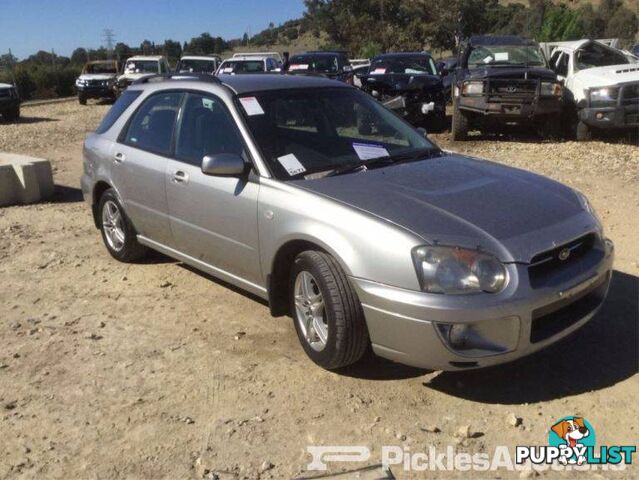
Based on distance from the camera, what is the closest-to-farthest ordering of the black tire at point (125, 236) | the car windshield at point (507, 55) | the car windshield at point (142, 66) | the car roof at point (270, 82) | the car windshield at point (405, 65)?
1. the car roof at point (270, 82)
2. the black tire at point (125, 236)
3. the car windshield at point (507, 55)
4. the car windshield at point (405, 65)
5. the car windshield at point (142, 66)

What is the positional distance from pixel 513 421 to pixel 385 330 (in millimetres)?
752

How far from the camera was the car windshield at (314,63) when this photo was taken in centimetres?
1614

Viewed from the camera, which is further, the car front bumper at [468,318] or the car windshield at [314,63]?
the car windshield at [314,63]

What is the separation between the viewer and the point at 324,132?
4.43 metres

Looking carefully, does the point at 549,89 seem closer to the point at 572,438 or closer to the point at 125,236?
the point at 125,236

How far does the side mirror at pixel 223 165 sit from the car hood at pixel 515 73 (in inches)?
328

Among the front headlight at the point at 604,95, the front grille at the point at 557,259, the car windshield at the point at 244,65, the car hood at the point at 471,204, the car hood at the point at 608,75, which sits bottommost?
the front grille at the point at 557,259

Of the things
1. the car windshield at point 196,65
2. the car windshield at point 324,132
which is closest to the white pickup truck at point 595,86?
the car windshield at point 324,132

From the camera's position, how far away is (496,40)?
12.6 m

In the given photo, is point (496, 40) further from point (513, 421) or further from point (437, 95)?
point (513, 421)

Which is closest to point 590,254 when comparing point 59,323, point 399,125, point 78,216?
point 399,125

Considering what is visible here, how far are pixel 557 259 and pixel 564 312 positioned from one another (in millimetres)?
297

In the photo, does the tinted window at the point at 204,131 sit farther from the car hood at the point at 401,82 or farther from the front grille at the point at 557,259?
the car hood at the point at 401,82

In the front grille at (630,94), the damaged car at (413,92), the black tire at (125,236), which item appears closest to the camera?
the black tire at (125,236)
